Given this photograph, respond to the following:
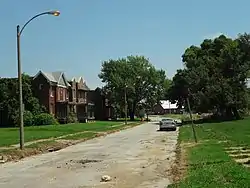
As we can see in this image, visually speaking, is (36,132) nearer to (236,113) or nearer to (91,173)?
(91,173)

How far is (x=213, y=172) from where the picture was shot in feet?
48.4

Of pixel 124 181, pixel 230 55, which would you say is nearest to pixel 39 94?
pixel 230 55

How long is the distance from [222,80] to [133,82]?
42.1 metres

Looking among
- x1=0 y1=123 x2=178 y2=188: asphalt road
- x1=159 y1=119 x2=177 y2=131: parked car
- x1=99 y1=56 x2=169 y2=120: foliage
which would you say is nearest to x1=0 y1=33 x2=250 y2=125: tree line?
x1=159 y1=119 x2=177 y2=131: parked car

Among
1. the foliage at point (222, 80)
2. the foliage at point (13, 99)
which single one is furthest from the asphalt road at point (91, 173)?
the foliage at point (13, 99)

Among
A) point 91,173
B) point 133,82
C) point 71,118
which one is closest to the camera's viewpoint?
point 91,173

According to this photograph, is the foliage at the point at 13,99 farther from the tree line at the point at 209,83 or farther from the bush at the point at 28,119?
the bush at the point at 28,119

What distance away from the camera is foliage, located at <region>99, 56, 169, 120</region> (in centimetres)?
11557

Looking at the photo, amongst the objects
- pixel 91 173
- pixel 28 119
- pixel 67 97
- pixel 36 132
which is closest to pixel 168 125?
pixel 36 132

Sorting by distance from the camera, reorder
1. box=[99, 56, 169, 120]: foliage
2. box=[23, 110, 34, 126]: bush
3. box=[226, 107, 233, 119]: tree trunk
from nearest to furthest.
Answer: box=[23, 110, 34, 126]: bush < box=[226, 107, 233, 119]: tree trunk < box=[99, 56, 169, 120]: foliage

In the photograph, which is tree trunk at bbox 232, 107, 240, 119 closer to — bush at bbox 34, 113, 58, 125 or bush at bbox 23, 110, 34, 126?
bush at bbox 34, 113, 58, 125

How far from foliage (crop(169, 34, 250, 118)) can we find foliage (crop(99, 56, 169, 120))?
2903cm

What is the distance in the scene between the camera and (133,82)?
118 meters

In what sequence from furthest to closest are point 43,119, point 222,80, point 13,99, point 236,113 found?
point 236,113 → point 13,99 → point 222,80 → point 43,119
